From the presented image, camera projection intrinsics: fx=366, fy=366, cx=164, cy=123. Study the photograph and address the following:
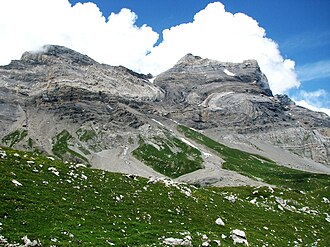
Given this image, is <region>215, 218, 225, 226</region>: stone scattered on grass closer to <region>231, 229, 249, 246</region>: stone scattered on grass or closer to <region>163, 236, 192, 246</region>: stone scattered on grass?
<region>231, 229, 249, 246</region>: stone scattered on grass

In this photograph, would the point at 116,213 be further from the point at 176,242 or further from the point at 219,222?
the point at 219,222

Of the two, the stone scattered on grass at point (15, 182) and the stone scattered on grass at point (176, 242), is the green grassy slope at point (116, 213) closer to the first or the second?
the stone scattered on grass at point (15, 182)

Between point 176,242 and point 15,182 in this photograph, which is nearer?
point 176,242

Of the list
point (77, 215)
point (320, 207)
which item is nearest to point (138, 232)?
point (77, 215)

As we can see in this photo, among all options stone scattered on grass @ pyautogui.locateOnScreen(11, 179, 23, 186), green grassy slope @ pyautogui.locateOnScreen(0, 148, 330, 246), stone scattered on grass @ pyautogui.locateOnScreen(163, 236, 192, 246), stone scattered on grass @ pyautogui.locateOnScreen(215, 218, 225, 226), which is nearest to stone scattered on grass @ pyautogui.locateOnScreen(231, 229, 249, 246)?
green grassy slope @ pyautogui.locateOnScreen(0, 148, 330, 246)

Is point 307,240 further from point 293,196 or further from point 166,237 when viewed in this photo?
point 293,196

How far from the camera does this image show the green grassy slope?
86.7ft

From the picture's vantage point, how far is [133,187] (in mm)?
43312

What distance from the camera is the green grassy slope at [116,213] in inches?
1041

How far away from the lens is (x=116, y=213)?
33.1m

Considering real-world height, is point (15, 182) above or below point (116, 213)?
above

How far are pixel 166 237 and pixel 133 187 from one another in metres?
13.8

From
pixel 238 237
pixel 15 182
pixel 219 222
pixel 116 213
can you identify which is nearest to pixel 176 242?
pixel 116 213

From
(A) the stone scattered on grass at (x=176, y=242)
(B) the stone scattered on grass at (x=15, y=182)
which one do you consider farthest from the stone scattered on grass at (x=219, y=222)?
(B) the stone scattered on grass at (x=15, y=182)
